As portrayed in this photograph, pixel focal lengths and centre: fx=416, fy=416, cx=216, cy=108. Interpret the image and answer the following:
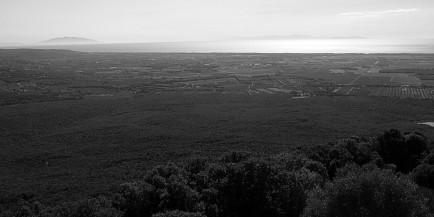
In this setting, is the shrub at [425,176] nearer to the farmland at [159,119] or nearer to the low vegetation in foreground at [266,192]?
the low vegetation in foreground at [266,192]

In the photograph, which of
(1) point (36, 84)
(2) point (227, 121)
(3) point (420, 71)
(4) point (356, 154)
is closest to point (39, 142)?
→ (2) point (227, 121)

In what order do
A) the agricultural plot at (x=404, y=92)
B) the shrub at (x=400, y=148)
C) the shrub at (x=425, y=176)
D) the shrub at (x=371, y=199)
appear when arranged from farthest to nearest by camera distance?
the agricultural plot at (x=404, y=92) → the shrub at (x=400, y=148) → the shrub at (x=425, y=176) → the shrub at (x=371, y=199)

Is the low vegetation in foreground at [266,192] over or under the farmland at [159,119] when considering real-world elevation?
over

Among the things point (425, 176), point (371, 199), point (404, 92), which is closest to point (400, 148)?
point (425, 176)

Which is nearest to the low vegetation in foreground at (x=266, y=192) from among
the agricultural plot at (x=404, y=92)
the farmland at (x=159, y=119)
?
the farmland at (x=159, y=119)

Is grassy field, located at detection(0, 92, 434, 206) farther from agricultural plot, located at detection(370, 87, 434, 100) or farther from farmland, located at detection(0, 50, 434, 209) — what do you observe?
agricultural plot, located at detection(370, 87, 434, 100)

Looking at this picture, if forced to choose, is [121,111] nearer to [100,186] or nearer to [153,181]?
[100,186]
